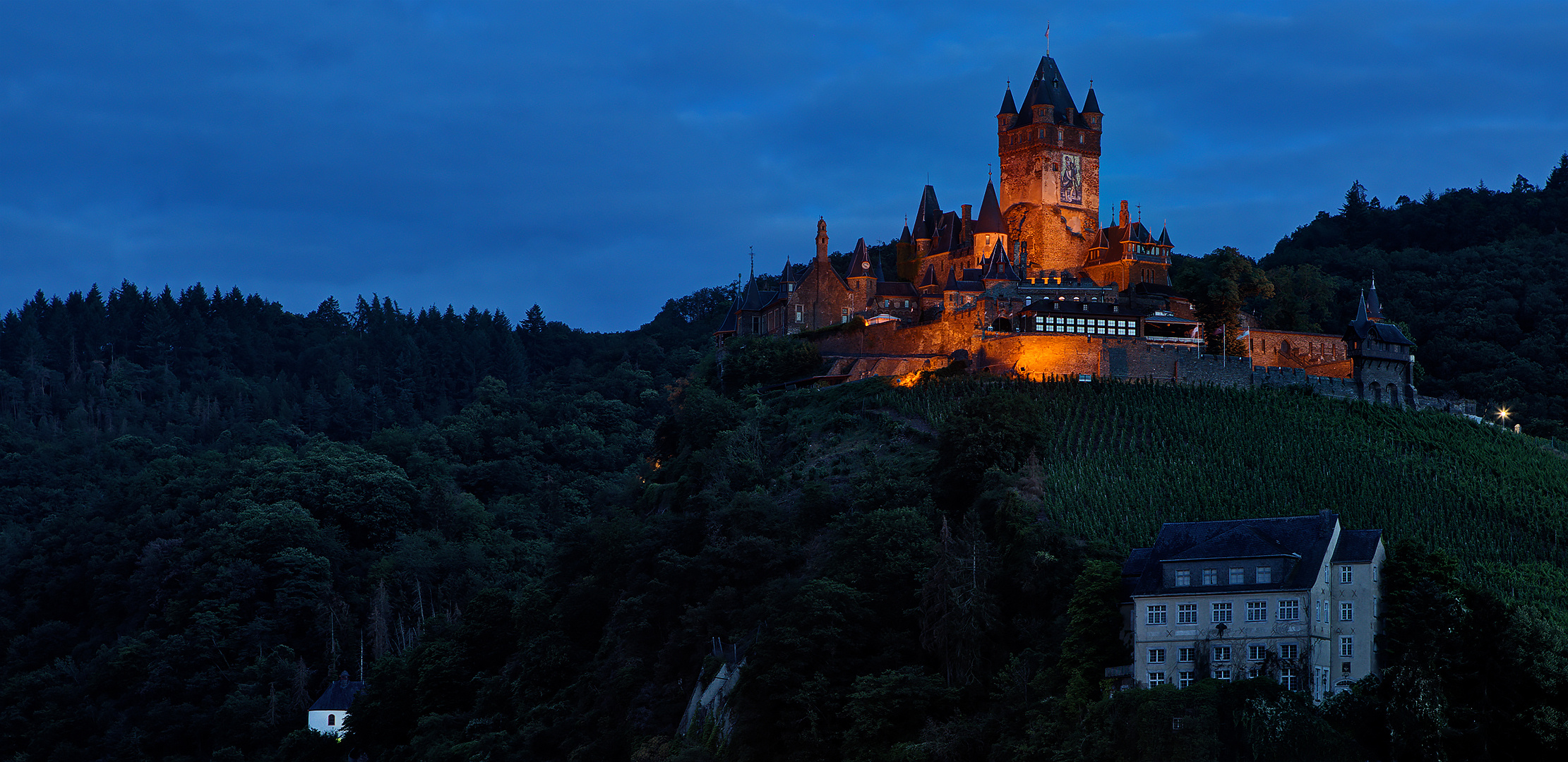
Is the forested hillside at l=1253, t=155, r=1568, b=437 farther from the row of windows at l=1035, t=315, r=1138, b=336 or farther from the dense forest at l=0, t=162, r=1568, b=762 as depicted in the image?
the row of windows at l=1035, t=315, r=1138, b=336

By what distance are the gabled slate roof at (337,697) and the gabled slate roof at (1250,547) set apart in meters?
48.2

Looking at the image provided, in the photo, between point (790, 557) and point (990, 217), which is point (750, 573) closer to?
point (790, 557)

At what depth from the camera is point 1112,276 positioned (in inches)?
3720

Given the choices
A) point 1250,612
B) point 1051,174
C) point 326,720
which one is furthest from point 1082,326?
point 326,720

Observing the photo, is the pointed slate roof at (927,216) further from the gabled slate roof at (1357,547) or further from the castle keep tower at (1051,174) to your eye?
the gabled slate roof at (1357,547)

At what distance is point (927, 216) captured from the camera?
103 meters

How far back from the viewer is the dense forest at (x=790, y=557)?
51531 mm

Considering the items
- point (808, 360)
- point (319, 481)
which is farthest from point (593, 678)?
point (319, 481)

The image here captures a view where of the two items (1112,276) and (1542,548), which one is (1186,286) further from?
(1542,548)

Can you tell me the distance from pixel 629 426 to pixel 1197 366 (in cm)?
5977

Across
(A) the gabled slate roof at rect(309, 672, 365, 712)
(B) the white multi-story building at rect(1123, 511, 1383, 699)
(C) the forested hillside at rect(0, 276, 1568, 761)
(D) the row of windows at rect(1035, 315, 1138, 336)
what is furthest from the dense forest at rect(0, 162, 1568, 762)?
(D) the row of windows at rect(1035, 315, 1138, 336)

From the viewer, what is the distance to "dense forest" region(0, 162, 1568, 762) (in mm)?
51531

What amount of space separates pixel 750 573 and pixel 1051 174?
3729 cm

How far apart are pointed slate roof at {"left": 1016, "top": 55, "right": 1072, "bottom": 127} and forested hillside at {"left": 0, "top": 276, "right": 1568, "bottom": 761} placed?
19387 mm
